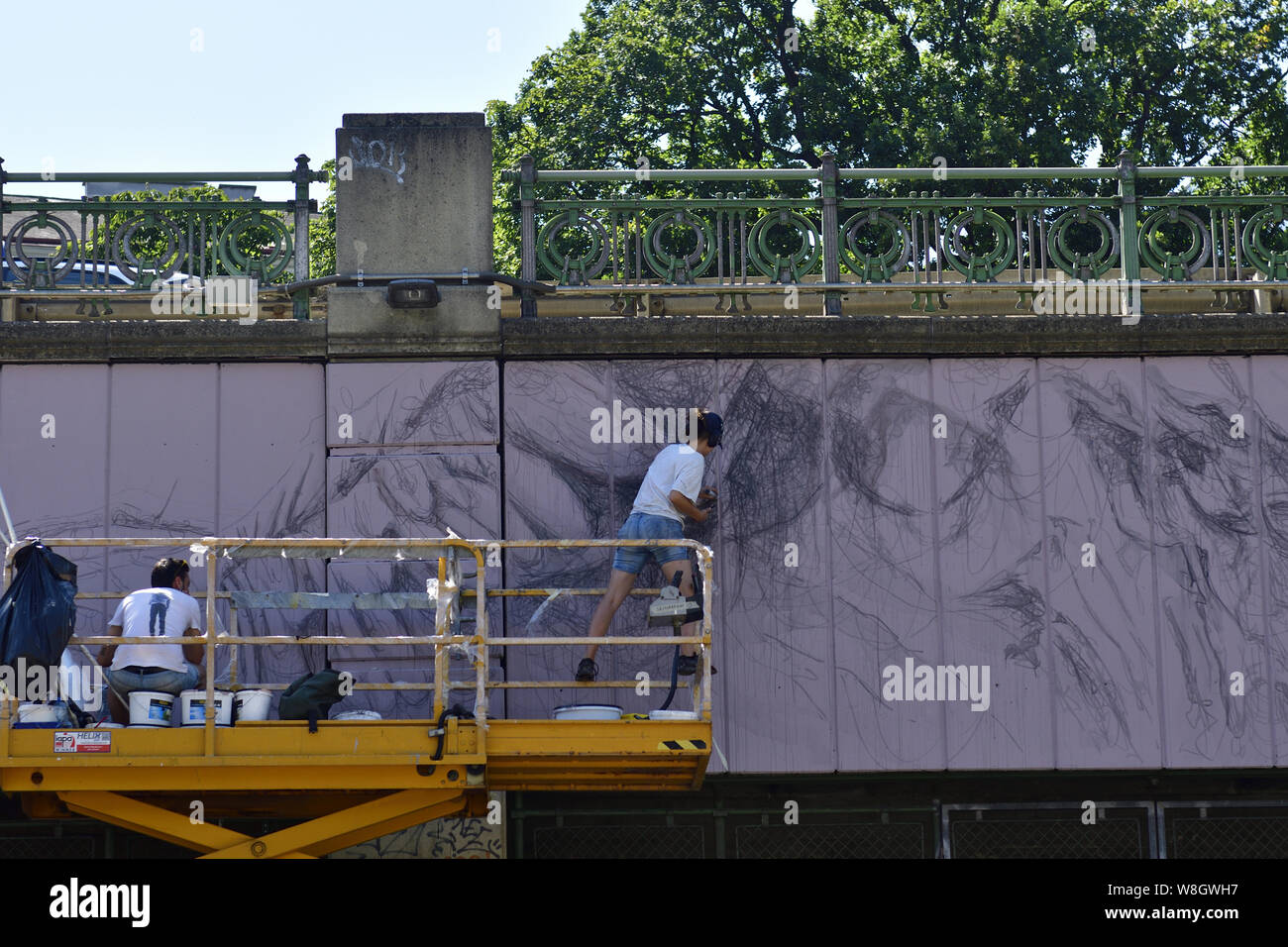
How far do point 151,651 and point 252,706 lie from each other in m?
0.65

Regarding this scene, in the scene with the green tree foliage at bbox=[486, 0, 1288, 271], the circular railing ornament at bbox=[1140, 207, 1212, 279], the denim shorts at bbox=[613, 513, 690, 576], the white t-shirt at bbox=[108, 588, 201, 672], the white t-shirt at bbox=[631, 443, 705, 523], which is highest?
the green tree foliage at bbox=[486, 0, 1288, 271]

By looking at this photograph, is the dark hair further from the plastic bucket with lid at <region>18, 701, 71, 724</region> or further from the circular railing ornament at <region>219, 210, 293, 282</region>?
the circular railing ornament at <region>219, 210, 293, 282</region>

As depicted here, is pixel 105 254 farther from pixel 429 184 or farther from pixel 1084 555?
pixel 1084 555

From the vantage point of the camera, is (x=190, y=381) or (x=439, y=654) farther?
(x=190, y=381)

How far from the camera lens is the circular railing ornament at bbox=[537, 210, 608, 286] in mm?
10836

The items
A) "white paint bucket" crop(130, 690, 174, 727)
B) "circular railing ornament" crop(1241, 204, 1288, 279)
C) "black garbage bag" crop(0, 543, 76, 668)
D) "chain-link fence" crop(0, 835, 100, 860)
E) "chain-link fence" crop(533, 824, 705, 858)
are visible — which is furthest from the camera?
"circular railing ornament" crop(1241, 204, 1288, 279)

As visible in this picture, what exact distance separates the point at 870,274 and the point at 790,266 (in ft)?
1.86

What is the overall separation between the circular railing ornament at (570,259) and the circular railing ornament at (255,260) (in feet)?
5.78

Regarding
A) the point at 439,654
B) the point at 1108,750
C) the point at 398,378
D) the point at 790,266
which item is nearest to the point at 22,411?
the point at 398,378

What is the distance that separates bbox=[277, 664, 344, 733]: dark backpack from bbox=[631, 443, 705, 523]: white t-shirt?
2.32 m

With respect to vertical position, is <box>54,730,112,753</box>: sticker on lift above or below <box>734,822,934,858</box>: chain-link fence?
above

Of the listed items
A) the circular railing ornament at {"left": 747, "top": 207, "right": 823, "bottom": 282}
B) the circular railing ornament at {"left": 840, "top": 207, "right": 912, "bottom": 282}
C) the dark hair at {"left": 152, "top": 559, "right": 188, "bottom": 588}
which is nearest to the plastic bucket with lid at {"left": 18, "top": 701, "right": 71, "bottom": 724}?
the dark hair at {"left": 152, "top": 559, "right": 188, "bottom": 588}

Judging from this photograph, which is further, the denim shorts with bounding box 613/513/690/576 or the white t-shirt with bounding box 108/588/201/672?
the denim shorts with bounding box 613/513/690/576
